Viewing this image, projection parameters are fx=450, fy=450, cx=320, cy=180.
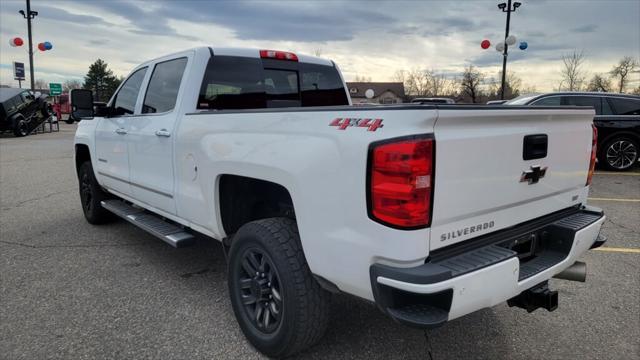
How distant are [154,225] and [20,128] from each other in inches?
764

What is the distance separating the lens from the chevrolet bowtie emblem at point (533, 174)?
2.43 meters

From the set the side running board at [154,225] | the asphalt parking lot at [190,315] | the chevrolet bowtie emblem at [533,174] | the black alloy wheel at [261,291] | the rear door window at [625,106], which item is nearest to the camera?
the chevrolet bowtie emblem at [533,174]

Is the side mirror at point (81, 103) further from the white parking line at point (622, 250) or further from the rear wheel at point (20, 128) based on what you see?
the rear wheel at point (20, 128)

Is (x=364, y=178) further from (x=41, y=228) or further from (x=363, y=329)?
(x=41, y=228)

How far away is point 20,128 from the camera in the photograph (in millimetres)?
19359

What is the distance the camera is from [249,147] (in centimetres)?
271

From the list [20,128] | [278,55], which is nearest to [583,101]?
[278,55]

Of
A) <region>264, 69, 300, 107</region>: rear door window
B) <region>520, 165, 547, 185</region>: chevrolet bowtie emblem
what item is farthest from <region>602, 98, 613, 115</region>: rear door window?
<region>520, 165, 547, 185</region>: chevrolet bowtie emblem

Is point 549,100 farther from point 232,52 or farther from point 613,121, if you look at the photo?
point 232,52

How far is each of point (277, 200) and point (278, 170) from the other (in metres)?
0.69

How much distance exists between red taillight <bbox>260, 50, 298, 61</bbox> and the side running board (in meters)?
1.69

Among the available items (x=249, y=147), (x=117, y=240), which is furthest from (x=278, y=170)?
(x=117, y=240)

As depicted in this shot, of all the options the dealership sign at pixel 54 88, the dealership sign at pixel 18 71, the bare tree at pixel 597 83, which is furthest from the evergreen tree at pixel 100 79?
the bare tree at pixel 597 83

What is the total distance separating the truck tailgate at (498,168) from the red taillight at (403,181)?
0.21 ft
